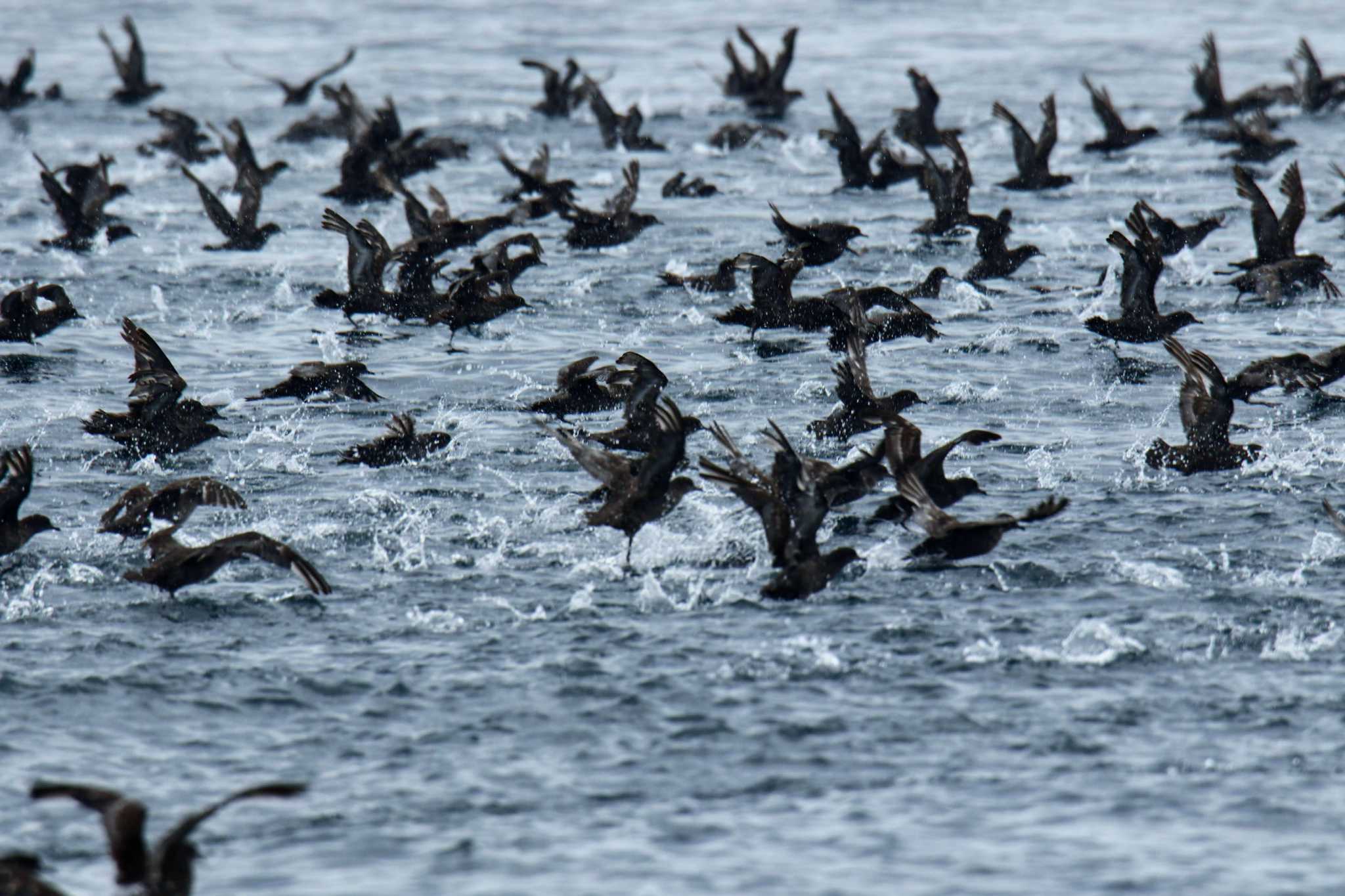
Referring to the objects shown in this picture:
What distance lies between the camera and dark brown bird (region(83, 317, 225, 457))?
14.6 meters

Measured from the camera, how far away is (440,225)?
20.9 m

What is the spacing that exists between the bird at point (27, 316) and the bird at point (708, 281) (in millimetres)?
6287

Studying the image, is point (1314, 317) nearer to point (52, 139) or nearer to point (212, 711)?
point (212, 711)

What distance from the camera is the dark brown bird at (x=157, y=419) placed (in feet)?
47.8

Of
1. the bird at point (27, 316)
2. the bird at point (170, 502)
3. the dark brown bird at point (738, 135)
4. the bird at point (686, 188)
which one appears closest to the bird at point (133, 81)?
the dark brown bird at point (738, 135)

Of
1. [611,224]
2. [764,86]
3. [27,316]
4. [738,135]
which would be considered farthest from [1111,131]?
[27,316]

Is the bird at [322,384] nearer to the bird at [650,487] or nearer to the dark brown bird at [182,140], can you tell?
the bird at [650,487]

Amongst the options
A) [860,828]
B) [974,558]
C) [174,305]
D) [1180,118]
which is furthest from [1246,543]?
[1180,118]

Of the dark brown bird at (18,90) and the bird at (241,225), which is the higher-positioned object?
the dark brown bird at (18,90)

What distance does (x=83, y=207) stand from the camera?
24.1 metres

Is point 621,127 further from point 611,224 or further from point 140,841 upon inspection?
point 140,841

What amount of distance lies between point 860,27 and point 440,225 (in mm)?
32067

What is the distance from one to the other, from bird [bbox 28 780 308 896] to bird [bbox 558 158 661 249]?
15.4 metres

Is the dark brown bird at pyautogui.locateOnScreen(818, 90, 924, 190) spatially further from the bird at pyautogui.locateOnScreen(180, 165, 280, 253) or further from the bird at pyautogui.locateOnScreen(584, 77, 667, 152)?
the bird at pyautogui.locateOnScreen(180, 165, 280, 253)
